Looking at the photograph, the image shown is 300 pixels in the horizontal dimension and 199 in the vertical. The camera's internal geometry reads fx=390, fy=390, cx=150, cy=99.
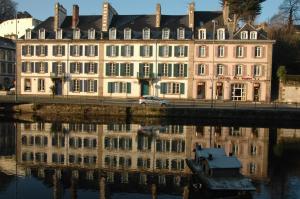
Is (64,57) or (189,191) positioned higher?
(64,57)

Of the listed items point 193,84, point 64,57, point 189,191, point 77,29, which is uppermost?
point 77,29

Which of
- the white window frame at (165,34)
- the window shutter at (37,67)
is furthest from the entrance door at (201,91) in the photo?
the window shutter at (37,67)

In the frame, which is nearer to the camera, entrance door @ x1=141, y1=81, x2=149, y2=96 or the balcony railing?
the balcony railing

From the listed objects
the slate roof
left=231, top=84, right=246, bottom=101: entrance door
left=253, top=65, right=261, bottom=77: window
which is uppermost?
the slate roof

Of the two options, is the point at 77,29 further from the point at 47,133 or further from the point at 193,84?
the point at 47,133

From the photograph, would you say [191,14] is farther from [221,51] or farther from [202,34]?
[221,51]

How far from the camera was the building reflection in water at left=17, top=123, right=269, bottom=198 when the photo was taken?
733 inches

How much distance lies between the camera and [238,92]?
51.3m

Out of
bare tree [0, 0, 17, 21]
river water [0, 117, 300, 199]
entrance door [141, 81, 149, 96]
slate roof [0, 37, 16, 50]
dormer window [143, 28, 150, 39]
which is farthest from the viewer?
bare tree [0, 0, 17, 21]

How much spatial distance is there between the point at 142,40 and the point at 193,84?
904 cm

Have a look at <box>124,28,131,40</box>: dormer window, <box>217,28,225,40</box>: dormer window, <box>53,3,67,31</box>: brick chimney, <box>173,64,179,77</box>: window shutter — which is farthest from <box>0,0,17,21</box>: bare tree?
<box>217,28,225,40</box>: dormer window

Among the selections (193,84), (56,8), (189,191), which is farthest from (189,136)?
(56,8)

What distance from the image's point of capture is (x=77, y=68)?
54.3m

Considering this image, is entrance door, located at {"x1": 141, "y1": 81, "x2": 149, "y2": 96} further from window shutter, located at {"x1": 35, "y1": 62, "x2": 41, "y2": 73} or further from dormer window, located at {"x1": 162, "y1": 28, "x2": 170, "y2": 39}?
window shutter, located at {"x1": 35, "y1": 62, "x2": 41, "y2": 73}
